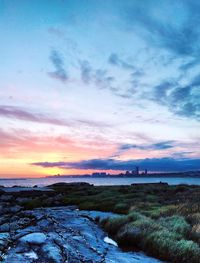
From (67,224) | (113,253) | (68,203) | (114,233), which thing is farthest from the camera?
(68,203)

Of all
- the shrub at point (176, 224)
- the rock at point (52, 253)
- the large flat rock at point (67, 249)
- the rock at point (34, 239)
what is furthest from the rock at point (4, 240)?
the shrub at point (176, 224)

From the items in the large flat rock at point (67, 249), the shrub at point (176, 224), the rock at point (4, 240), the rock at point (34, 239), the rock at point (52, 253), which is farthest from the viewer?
the shrub at point (176, 224)

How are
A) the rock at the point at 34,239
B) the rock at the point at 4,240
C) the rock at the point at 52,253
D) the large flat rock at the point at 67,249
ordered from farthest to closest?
the rock at the point at 34,239, the rock at the point at 4,240, the large flat rock at the point at 67,249, the rock at the point at 52,253

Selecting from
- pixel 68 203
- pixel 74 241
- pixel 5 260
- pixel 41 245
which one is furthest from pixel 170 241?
pixel 68 203

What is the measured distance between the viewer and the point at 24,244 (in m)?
12.7

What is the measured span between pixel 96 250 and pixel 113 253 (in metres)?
0.69

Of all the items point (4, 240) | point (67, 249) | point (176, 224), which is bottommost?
point (67, 249)

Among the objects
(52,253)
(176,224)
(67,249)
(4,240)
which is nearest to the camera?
(52,253)

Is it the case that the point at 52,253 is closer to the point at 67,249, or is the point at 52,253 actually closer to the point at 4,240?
the point at 67,249

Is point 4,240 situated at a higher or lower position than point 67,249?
higher

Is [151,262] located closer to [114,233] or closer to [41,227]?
[114,233]

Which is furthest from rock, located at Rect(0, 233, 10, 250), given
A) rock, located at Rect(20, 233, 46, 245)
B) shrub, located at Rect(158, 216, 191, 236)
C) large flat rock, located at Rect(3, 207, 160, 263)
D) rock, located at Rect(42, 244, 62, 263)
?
shrub, located at Rect(158, 216, 191, 236)

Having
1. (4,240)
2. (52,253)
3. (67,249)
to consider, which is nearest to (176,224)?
(67,249)

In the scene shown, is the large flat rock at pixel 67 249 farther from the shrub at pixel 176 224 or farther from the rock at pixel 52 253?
the shrub at pixel 176 224
